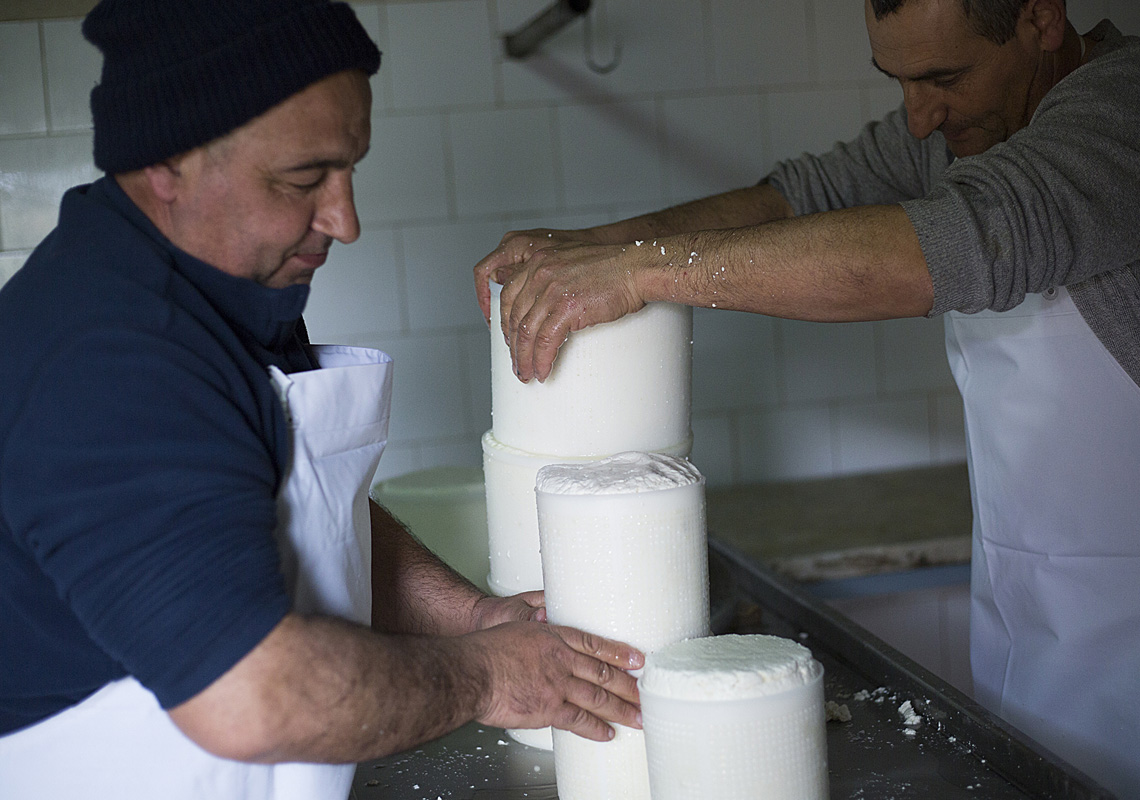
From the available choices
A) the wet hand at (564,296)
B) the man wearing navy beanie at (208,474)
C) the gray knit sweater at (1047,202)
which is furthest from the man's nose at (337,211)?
the gray knit sweater at (1047,202)

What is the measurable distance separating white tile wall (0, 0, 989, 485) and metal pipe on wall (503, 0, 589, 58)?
180 mm

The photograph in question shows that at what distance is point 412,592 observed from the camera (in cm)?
117

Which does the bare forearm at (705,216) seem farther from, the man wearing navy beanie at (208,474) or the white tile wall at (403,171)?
the white tile wall at (403,171)

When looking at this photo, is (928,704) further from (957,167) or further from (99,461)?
(99,461)

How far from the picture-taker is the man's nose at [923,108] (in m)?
1.34

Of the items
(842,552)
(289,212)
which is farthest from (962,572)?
(289,212)

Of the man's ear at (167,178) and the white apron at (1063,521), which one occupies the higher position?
the man's ear at (167,178)

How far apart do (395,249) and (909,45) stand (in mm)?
1335

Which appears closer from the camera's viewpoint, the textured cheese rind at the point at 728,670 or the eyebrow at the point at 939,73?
the textured cheese rind at the point at 728,670

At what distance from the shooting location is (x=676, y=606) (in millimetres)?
933

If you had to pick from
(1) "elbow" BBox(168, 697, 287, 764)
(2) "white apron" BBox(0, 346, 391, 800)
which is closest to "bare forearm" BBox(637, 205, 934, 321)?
(2) "white apron" BBox(0, 346, 391, 800)

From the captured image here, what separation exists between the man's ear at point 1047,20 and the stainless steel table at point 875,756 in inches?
30.8

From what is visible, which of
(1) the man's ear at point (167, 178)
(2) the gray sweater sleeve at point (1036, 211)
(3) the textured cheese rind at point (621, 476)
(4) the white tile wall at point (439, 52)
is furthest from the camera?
(4) the white tile wall at point (439, 52)

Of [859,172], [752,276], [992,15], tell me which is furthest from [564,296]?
[859,172]
